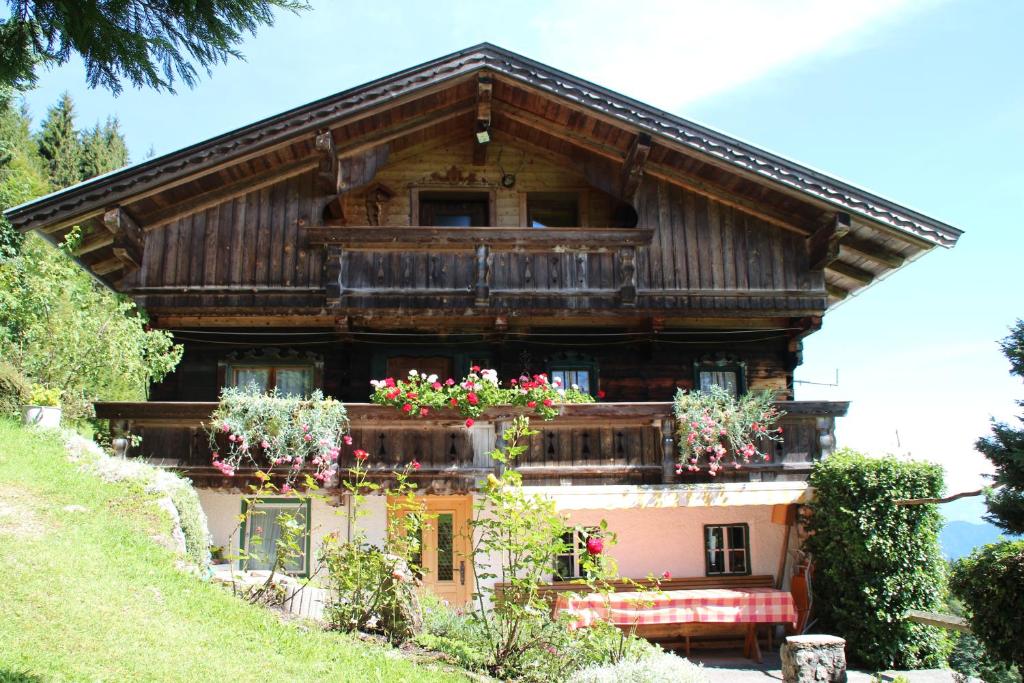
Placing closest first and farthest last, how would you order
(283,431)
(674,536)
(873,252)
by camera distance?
(283,431) → (674,536) → (873,252)

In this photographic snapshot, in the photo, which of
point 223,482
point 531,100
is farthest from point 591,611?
point 531,100

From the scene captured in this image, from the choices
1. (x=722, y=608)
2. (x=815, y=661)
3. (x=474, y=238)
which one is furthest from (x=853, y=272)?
(x=815, y=661)

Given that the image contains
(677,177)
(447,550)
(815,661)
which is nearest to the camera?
(815,661)

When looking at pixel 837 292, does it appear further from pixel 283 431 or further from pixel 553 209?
pixel 283 431

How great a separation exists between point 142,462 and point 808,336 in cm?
1162

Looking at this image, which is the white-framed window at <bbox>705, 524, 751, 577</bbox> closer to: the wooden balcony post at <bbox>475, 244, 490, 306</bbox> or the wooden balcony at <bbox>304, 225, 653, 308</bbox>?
the wooden balcony at <bbox>304, 225, 653, 308</bbox>

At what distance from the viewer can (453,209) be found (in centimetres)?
1691

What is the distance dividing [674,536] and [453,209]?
7.30 meters

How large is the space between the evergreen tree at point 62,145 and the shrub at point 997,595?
35.8m

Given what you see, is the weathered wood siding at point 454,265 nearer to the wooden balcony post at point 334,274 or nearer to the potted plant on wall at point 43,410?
the wooden balcony post at point 334,274

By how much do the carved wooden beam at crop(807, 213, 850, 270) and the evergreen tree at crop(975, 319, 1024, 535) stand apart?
249 inches

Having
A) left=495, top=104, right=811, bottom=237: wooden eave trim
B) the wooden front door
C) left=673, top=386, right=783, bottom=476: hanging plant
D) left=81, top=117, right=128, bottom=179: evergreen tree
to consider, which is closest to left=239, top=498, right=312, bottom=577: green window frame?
the wooden front door

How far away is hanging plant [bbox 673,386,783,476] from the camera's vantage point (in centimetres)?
1362

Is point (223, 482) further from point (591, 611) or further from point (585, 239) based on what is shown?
point (585, 239)
